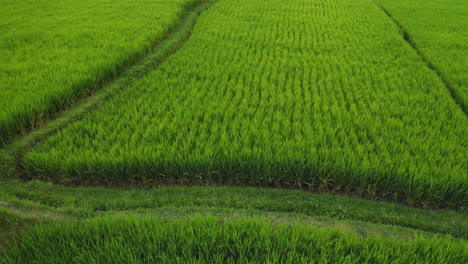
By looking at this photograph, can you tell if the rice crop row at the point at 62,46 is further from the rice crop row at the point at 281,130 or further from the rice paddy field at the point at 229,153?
the rice crop row at the point at 281,130

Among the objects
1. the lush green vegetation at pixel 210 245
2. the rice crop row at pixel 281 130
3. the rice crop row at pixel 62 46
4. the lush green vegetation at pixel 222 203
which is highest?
the rice crop row at pixel 62 46

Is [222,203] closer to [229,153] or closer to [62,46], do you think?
[229,153]

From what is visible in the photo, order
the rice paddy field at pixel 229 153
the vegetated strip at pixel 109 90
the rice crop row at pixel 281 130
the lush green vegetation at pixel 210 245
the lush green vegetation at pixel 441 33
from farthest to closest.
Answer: the lush green vegetation at pixel 441 33, the vegetated strip at pixel 109 90, the rice crop row at pixel 281 130, the rice paddy field at pixel 229 153, the lush green vegetation at pixel 210 245

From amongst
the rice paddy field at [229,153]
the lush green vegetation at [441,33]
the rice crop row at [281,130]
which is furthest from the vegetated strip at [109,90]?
the lush green vegetation at [441,33]

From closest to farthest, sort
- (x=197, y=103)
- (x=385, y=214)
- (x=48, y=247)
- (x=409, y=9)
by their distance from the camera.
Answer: (x=48, y=247) → (x=385, y=214) → (x=197, y=103) → (x=409, y=9)

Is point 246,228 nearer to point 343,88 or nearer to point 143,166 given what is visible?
point 143,166

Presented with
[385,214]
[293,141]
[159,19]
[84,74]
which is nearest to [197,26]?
[159,19]
